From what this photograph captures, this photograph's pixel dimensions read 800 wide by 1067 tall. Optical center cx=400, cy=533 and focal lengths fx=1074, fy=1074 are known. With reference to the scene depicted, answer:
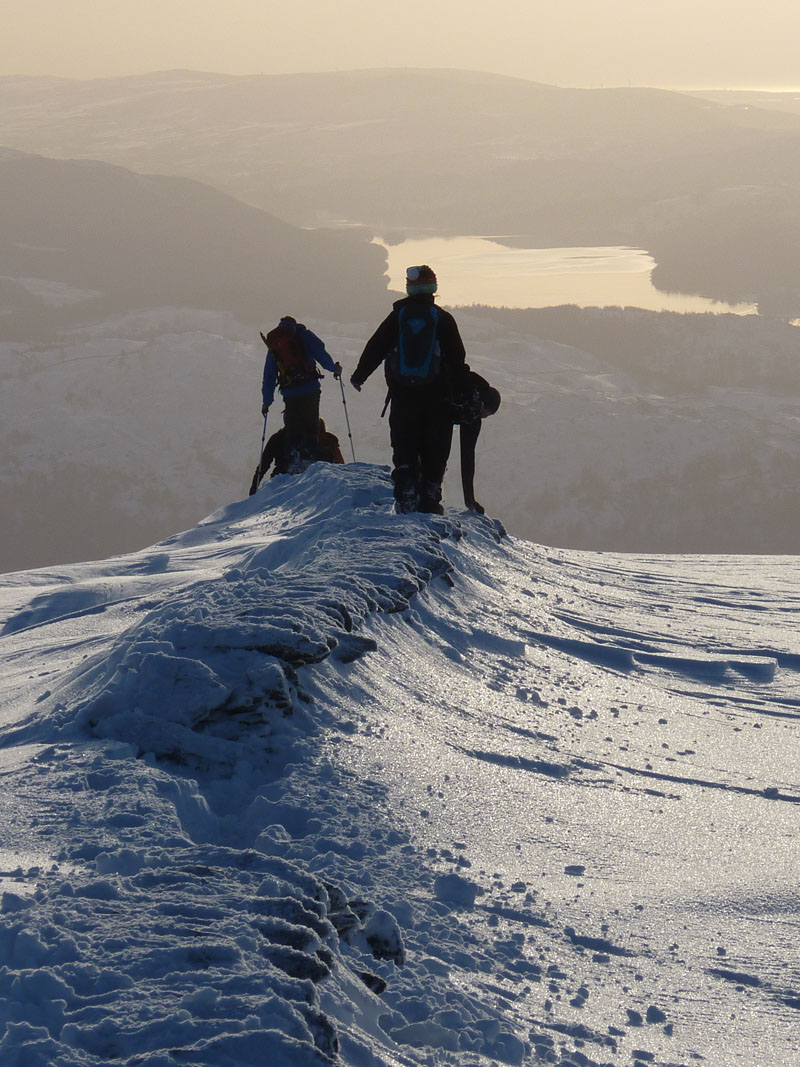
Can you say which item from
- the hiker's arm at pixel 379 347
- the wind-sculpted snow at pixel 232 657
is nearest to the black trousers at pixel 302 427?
the hiker's arm at pixel 379 347

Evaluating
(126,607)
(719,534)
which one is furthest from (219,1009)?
(719,534)

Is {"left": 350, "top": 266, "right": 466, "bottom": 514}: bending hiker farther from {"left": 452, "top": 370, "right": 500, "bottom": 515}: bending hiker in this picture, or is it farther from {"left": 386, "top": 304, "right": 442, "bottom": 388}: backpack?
{"left": 452, "top": 370, "right": 500, "bottom": 515}: bending hiker

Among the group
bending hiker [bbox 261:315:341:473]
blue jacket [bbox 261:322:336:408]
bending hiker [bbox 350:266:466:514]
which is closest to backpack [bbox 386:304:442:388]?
bending hiker [bbox 350:266:466:514]

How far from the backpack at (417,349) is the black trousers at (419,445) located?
0.14 meters

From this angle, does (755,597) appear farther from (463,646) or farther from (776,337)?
(776,337)

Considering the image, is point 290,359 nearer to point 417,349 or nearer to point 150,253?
point 417,349

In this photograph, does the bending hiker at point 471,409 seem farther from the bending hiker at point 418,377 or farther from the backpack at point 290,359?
the backpack at point 290,359

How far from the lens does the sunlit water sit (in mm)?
75812

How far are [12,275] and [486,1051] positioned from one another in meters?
90.4

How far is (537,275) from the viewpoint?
87.3m

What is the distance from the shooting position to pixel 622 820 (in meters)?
3.55

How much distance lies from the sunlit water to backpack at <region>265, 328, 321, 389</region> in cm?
5964

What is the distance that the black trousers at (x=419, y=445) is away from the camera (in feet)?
22.6

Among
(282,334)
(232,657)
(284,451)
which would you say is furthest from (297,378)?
(232,657)
